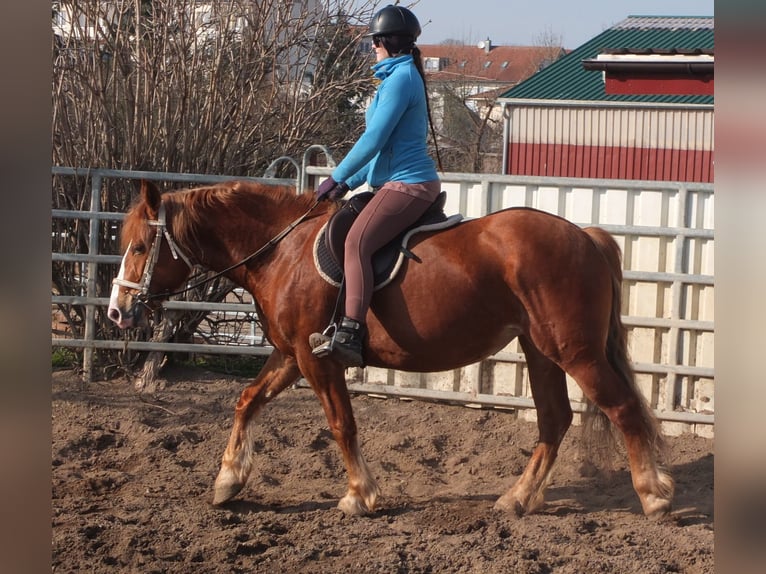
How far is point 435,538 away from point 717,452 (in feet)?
12.1

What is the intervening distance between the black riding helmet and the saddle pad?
1.02 meters

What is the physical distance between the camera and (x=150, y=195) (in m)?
4.81

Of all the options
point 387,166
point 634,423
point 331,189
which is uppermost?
point 387,166

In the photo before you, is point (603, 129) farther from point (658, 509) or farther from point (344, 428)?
point (344, 428)

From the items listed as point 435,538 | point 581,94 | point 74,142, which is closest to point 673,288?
point 435,538

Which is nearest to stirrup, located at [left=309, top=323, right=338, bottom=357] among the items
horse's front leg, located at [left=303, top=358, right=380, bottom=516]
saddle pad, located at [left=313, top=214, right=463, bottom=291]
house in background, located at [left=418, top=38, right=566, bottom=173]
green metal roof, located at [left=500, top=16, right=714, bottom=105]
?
horse's front leg, located at [left=303, top=358, right=380, bottom=516]

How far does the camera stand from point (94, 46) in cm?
803

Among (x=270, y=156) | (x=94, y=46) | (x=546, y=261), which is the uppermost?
(x=94, y=46)

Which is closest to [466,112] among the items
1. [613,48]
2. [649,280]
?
[613,48]

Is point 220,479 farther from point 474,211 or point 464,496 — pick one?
point 474,211

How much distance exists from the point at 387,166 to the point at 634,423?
74.2 inches

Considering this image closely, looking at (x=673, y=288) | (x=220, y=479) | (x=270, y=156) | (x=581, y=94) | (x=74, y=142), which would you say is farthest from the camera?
(x=581, y=94)

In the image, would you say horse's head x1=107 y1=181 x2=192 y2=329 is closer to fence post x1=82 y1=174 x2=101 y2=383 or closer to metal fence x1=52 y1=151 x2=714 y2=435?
metal fence x1=52 y1=151 x2=714 y2=435

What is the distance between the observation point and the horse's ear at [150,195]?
478 centimetres
